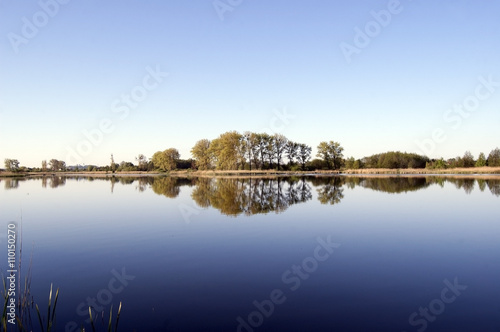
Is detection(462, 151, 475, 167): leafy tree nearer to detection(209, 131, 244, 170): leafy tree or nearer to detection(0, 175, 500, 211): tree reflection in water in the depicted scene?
detection(0, 175, 500, 211): tree reflection in water

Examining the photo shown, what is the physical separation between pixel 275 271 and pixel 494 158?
83.8 metres

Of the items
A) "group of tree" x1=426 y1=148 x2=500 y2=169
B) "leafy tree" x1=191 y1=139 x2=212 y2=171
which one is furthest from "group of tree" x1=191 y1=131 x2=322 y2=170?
"group of tree" x1=426 y1=148 x2=500 y2=169

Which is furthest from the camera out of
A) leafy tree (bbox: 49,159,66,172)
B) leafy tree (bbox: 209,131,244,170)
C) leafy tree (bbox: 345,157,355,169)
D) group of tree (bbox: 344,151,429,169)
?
leafy tree (bbox: 49,159,66,172)

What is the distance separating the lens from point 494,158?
71375mm

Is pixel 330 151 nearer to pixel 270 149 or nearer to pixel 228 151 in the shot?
pixel 270 149

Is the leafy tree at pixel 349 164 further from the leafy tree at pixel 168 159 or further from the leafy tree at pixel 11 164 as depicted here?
the leafy tree at pixel 11 164

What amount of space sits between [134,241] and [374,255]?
742 cm

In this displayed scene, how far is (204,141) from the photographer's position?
92938 mm

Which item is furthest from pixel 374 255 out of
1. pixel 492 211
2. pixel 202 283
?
pixel 492 211

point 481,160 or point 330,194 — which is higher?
point 481,160

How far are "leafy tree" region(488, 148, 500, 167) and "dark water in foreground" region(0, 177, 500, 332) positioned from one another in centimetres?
6843

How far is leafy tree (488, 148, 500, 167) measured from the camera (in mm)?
68881

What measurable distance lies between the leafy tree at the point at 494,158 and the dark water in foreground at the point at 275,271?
68426 millimetres

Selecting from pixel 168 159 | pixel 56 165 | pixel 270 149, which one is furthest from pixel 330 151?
pixel 56 165
